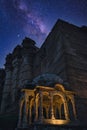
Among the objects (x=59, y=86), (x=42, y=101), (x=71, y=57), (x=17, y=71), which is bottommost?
(x=42, y=101)

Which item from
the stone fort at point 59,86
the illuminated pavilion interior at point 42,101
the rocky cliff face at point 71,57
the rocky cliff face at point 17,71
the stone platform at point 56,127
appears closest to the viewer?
the stone platform at point 56,127

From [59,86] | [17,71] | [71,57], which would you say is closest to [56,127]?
[59,86]

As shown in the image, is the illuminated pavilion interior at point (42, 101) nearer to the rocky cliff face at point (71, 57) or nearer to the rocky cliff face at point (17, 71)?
the rocky cliff face at point (71, 57)

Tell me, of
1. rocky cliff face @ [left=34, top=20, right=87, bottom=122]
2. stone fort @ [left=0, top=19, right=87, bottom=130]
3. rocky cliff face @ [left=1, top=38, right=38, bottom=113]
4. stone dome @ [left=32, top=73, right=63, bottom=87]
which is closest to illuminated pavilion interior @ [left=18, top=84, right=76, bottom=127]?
stone fort @ [left=0, top=19, right=87, bottom=130]

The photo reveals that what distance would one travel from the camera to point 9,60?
29.8 meters

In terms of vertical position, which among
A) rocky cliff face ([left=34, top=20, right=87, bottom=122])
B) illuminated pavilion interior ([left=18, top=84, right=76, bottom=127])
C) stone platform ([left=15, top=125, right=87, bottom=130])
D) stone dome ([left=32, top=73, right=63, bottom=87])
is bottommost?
stone platform ([left=15, top=125, right=87, bottom=130])

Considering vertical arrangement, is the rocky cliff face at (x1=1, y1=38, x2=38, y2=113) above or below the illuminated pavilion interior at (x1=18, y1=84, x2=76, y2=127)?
above

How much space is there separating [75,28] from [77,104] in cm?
952

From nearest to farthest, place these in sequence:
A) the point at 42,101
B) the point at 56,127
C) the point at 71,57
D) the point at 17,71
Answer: the point at 56,127
the point at 42,101
the point at 71,57
the point at 17,71

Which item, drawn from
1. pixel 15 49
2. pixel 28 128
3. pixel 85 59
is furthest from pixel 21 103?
pixel 15 49

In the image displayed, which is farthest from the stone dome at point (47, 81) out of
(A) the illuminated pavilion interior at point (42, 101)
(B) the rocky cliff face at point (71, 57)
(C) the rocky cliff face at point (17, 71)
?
(C) the rocky cliff face at point (17, 71)

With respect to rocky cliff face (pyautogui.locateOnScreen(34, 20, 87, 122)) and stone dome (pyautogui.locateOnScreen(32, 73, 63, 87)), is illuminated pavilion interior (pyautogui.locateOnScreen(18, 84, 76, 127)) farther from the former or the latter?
rocky cliff face (pyautogui.locateOnScreen(34, 20, 87, 122))

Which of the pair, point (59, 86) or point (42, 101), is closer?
point (42, 101)

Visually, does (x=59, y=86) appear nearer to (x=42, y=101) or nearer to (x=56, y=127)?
(x=42, y=101)
